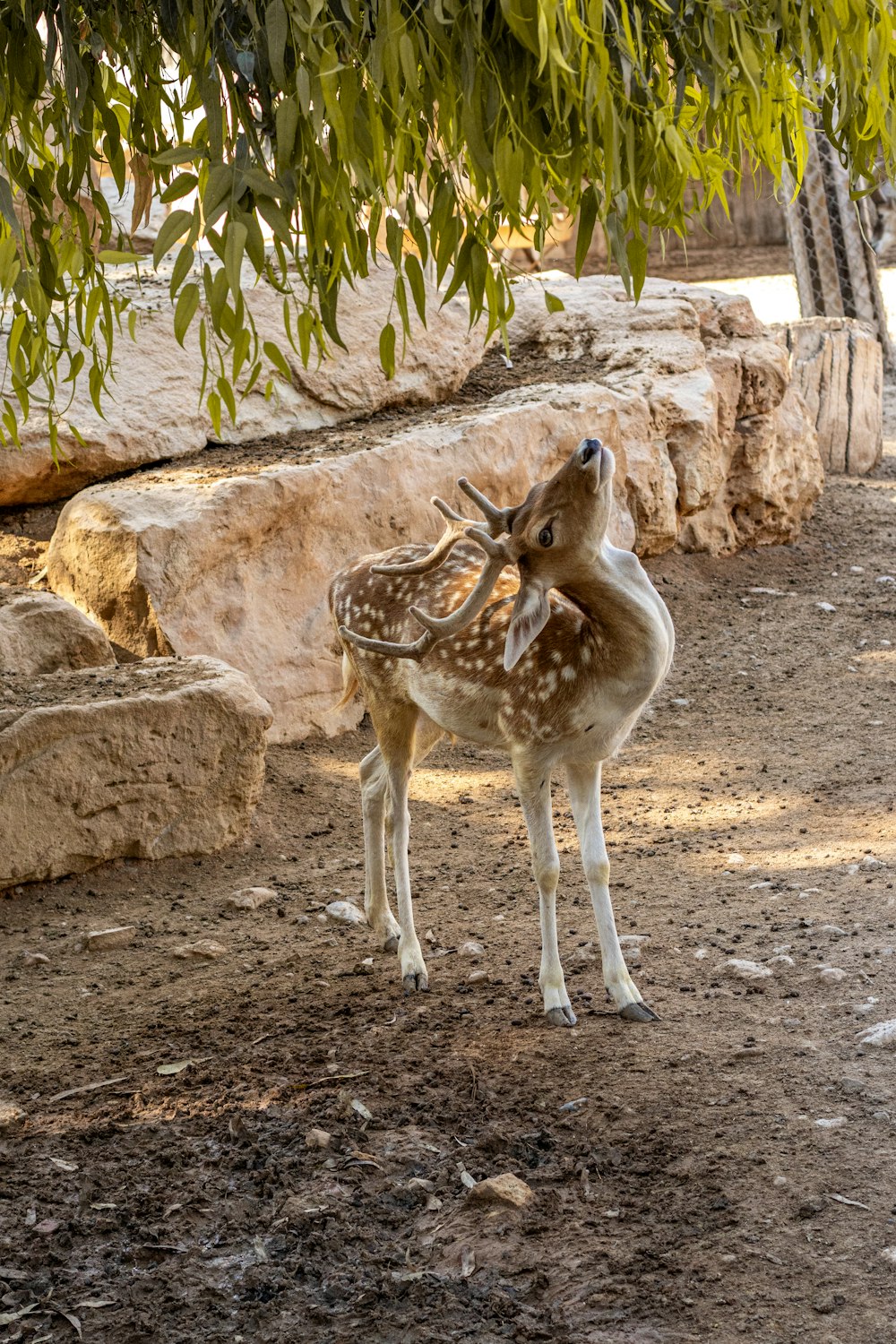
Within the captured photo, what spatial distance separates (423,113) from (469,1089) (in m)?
2.68

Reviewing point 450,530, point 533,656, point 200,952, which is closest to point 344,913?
point 200,952

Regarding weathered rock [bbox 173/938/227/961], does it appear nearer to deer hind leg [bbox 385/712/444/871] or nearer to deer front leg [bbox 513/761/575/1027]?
deer hind leg [bbox 385/712/444/871]

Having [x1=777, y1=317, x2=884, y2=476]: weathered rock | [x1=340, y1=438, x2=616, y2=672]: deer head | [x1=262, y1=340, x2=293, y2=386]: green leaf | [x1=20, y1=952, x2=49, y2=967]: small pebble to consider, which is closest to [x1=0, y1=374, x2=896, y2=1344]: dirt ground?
[x1=20, y1=952, x2=49, y2=967]: small pebble

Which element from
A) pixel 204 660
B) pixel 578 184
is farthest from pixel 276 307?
pixel 578 184

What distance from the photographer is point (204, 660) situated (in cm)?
641

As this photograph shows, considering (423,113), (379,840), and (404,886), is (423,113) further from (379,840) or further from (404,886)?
(379,840)

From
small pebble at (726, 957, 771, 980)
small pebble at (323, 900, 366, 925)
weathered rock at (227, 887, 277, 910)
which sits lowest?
small pebble at (726, 957, 771, 980)

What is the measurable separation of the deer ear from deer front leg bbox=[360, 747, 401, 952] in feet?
4.14

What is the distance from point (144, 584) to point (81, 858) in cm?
161

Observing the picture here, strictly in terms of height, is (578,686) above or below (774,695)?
above

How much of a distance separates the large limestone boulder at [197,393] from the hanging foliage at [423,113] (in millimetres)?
3766

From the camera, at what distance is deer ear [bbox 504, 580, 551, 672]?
160 inches

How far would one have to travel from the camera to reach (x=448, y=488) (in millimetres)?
7848

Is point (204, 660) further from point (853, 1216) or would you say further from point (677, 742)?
point (853, 1216)
